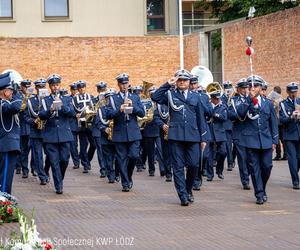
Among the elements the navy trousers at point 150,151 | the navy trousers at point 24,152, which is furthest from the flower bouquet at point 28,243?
the navy trousers at point 150,151

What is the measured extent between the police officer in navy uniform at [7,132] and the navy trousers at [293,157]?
576 cm

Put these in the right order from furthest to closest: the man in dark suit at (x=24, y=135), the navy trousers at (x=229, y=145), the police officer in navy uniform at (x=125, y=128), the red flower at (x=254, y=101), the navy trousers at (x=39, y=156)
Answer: the navy trousers at (x=229, y=145), the man in dark suit at (x=24, y=135), the navy trousers at (x=39, y=156), the police officer in navy uniform at (x=125, y=128), the red flower at (x=254, y=101)

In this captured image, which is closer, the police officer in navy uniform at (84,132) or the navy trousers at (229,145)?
the navy trousers at (229,145)

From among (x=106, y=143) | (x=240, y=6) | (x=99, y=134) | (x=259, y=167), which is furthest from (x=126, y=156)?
(x=240, y=6)

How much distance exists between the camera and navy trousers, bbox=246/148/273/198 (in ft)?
46.4

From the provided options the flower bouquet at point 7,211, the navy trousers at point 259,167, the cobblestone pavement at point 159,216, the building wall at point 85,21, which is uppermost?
the building wall at point 85,21

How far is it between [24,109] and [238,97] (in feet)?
15.4

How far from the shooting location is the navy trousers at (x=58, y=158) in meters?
15.5

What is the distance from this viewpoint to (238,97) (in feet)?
56.1

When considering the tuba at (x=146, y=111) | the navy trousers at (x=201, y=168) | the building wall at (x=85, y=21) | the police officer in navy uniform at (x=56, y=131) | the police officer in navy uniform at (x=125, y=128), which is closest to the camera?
the police officer in navy uniform at (x=56, y=131)

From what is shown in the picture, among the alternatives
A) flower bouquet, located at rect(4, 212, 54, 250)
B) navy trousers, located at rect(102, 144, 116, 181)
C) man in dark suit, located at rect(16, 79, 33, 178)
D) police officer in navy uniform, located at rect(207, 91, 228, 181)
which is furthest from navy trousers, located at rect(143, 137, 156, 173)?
flower bouquet, located at rect(4, 212, 54, 250)

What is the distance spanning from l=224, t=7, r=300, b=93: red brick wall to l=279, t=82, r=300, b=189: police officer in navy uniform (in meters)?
9.79

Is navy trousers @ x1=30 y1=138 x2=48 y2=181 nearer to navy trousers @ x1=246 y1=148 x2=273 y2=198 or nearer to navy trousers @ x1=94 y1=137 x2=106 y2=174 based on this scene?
navy trousers @ x1=94 y1=137 x2=106 y2=174

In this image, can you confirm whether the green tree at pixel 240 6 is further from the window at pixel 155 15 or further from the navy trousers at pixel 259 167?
the navy trousers at pixel 259 167
